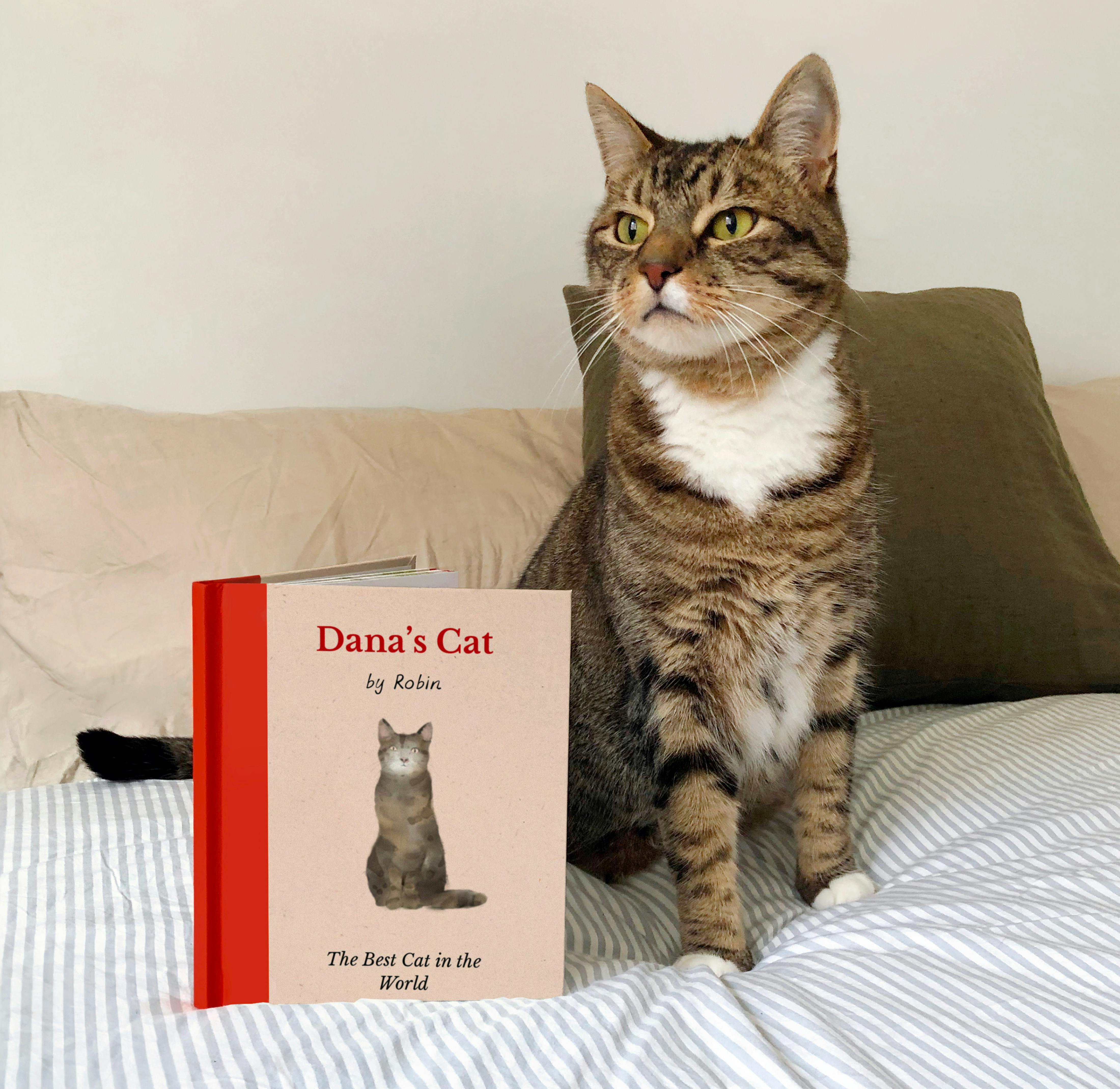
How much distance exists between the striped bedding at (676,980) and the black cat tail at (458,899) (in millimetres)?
72

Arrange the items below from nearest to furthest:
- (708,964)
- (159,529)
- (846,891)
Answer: (708,964)
(846,891)
(159,529)

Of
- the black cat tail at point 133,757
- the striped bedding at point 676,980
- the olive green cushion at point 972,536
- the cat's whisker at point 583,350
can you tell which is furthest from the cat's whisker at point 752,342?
the black cat tail at point 133,757

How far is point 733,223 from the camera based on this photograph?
886 mm

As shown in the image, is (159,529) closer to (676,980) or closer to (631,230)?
(631,230)

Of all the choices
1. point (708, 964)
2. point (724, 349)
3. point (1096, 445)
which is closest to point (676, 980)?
point (708, 964)

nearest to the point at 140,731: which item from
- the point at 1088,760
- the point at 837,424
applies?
the point at 837,424

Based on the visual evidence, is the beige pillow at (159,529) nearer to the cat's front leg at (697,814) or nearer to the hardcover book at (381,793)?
the cat's front leg at (697,814)

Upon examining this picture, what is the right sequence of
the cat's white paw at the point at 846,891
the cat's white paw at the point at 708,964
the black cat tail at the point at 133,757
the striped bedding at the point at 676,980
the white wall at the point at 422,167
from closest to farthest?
the striped bedding at the point at 676,980 → the cat's white paw at the point at 708,964 → the cat's white paw at the point at 846,891 → the black cat tail at the point at 133,757 → the white wall at the point at 422,167

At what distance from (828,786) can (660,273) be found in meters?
0.55

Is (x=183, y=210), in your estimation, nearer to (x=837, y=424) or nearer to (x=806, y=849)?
(x=837, y=424)

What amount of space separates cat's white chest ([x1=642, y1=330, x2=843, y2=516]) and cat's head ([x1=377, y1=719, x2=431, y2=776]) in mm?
370

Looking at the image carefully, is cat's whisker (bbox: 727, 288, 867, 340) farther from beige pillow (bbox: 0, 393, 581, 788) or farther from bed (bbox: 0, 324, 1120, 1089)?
beige pillow (bbox: 0, 393, 581, 788)

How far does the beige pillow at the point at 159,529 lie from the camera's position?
A: 4.00ft

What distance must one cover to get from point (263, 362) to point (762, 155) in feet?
3.38
